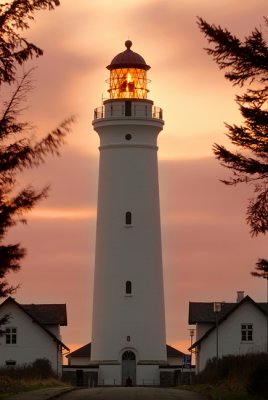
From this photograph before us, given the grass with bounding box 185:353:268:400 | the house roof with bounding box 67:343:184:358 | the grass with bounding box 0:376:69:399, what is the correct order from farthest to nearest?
the house roof with bounding box 67:343:184:358 < the grass with bounding box 0:376:69:399 < the grass with bounding box 185:353:268:400

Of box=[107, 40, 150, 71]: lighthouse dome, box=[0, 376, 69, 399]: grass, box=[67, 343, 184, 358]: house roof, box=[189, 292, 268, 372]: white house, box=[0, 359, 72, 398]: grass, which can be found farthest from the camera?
box=[67, 343, 184, 358]: house roof

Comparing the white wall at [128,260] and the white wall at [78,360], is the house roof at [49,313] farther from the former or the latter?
the white wall at [128,260]

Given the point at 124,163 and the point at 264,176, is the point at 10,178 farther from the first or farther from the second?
the point at 124,163

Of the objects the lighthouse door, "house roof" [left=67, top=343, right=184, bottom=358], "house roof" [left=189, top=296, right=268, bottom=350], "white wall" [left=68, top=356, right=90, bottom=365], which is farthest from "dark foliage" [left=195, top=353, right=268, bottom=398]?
"house roof" [left=67, top=343, right=184, bottom=358]

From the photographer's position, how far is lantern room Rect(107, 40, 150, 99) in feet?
249

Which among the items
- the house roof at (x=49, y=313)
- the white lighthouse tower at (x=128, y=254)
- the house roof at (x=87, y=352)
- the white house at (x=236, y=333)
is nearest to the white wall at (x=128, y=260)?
the white lighthouse tower at (x=128, y=254)

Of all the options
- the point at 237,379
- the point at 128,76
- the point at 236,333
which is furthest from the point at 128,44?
the point at 237,379

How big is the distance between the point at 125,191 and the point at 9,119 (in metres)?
48.2

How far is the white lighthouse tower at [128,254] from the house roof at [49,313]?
5.58m

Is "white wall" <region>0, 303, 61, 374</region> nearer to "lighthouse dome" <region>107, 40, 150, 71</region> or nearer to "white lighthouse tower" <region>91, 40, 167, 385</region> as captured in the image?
"white lighthouse tower" <region>91, 40, 167, 385</region>

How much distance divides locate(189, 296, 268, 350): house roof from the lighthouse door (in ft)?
15.1

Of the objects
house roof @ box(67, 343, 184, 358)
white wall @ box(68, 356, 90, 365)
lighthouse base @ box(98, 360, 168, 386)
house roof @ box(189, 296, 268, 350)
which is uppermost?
house roof @ box(189, 296, 268, 350)

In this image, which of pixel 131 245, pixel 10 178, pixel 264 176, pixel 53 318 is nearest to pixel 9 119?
pixel 10 178

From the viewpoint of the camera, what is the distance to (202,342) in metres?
78.6
